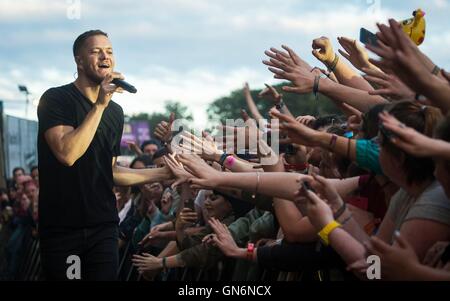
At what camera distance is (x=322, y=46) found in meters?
5.40

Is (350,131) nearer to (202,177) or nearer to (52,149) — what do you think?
(202,177)

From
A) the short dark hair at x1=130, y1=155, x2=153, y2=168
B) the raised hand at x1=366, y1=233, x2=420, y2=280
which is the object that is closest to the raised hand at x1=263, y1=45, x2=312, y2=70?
the raised hand at x1=366, y1=233, x2=420, y2=280

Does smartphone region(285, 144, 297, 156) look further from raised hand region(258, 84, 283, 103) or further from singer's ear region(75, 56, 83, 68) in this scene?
singer's ear region(75, 56, 83, 68)

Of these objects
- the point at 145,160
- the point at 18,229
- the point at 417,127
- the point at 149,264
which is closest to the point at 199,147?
the point at 417,127

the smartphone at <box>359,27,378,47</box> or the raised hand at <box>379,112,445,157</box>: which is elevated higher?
the smartphone at <box>359,27,378,47</box>

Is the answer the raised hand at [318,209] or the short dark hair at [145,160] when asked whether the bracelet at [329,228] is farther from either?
the short dark hair at [145,160]

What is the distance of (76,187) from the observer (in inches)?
211

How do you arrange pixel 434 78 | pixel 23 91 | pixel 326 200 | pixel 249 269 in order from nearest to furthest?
pixel 434 78 → pixel 326 200 → pixel 249 269 → pixel 23 91

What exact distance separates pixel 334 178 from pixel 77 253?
1.72 meters

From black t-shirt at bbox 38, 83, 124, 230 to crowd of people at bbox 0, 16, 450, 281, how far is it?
0.52 metres

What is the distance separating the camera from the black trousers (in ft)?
17.5

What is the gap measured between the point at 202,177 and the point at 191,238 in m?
2.56
